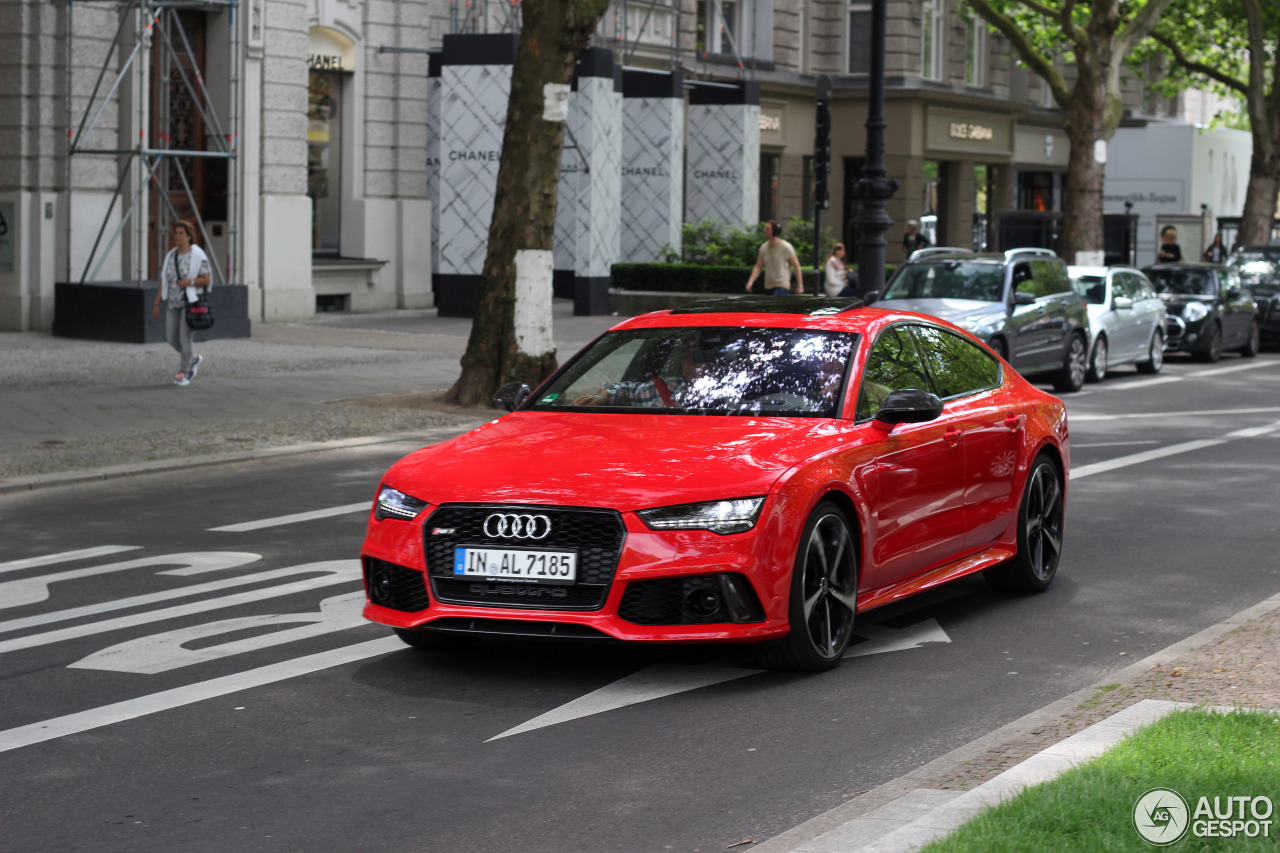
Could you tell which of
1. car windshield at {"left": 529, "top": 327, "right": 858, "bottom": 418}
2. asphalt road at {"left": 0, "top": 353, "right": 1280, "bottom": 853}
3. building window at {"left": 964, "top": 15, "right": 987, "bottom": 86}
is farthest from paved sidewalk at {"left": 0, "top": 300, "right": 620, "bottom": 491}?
building window at {"left": 964, "top": 15, "right": 987, "bottom": 86}

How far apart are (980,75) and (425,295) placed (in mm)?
22226

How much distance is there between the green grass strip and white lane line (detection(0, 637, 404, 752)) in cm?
318

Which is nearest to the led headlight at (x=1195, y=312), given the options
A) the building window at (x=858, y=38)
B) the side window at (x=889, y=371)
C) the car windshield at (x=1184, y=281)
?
the car windshield at (x=1184, y=281)

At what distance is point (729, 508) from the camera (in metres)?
6.70

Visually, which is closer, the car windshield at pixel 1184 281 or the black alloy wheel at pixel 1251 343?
the car windshield at pixel 1184 281

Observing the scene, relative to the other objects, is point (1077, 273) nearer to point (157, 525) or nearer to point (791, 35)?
point (157, 525)

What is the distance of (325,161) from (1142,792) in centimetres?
2971

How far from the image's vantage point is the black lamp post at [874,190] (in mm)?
23016

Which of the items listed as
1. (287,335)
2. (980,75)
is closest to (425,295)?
(287,335)

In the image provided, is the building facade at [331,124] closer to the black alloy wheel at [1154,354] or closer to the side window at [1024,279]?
the side window at [1024,279]

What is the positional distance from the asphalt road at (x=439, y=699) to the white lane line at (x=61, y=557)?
49 mm

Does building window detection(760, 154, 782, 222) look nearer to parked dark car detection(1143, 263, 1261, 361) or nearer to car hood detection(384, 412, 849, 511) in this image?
parked dark car detection(1143, 263, 1261, 361)

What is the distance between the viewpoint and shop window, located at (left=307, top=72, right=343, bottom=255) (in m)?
32.9

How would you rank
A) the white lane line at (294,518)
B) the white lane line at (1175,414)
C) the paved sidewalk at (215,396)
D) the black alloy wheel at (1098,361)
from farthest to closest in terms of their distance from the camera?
1. the black alloy wheel at (1098,361)
2. the white lane line at (1175,414)
3. the paved sidewalk at (215,396)
4. the white lane line at (294,518)
